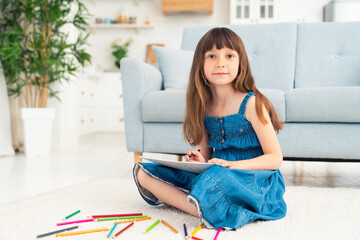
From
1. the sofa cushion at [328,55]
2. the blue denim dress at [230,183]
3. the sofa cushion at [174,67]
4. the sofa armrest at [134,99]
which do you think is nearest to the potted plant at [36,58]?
the sofa cushion at [174,67]

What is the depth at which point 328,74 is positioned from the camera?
6.71ft

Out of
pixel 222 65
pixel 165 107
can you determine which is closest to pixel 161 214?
pixel 222 65

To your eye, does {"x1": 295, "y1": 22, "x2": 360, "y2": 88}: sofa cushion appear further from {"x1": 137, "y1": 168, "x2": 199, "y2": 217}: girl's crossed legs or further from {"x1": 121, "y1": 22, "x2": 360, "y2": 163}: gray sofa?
{"x1": 137, "y1": 168, "x2": 199, "y2": 217}: girl's crossed legs

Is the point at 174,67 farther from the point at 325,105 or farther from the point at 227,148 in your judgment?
the point at 227,148

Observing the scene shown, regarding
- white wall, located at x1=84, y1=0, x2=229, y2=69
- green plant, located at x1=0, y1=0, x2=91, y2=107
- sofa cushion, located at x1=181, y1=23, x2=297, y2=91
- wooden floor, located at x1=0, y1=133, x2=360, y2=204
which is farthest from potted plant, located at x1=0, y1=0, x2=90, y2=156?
white wall, located at x1=84, y1=0, x2=229, y2=69

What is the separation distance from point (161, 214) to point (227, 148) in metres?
0.28

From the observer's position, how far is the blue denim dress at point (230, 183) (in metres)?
0.86

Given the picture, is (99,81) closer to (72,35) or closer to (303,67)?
(72,35)

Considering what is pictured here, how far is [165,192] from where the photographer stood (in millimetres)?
1028

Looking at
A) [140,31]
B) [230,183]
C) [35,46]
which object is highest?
[140,31]

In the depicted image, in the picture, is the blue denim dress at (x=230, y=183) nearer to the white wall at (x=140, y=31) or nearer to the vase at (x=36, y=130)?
the vase at (x=36, y=130)

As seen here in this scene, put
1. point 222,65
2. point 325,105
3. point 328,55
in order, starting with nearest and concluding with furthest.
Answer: point 222,65
point 325,105
point 328,55

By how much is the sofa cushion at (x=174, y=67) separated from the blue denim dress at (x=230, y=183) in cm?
90

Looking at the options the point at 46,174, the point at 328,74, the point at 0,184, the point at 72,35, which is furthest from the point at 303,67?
the point at 72,35
